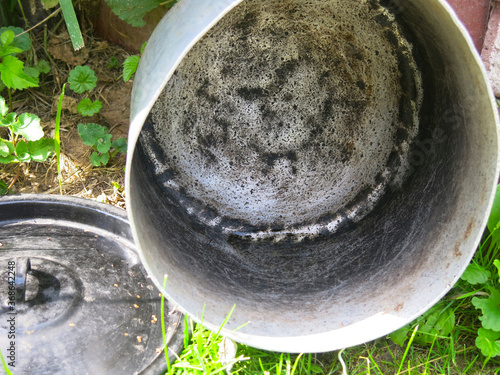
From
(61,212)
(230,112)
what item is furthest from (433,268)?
(61,212)

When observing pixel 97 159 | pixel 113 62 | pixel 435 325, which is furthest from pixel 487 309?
pixel 113 62

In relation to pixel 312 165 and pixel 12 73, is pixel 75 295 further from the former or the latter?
pixel 312 165

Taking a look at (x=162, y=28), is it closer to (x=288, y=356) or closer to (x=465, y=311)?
(x=288, y=356)

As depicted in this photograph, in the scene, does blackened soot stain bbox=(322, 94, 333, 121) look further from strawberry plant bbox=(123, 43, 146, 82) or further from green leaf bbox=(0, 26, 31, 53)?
green leaf bbox=(0, 26, 31, 53)

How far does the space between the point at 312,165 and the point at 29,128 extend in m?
0.85

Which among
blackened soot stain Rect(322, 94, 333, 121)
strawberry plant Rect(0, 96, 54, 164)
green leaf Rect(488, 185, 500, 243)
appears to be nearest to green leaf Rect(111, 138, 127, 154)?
strawberry plant Rect(0, 96, 54, 164)

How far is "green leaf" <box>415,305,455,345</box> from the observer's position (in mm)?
1272

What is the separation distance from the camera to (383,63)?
1.46 meters

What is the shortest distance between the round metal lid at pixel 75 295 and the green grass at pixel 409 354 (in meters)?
0.08

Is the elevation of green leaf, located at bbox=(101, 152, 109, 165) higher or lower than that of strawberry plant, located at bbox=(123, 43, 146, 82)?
lower

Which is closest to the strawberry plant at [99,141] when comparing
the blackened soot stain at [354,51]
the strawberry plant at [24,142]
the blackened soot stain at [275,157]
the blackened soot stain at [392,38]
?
the strawberry plant at [24,142]

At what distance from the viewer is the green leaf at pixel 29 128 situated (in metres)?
1.33


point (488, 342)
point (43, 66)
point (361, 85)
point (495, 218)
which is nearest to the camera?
point (488, 342)

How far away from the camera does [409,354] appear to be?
50.8 inches
